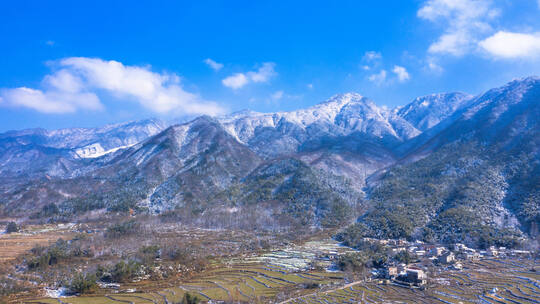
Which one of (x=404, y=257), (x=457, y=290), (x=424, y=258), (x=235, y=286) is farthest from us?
(x=424, y=258)

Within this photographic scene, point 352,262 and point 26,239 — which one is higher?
point 352,262

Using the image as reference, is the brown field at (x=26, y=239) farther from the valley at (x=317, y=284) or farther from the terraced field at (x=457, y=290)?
the terraced field at (x=457, y=290)

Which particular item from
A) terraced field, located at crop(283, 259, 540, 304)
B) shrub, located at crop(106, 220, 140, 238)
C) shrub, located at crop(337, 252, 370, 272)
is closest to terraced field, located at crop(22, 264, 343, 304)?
shrub, located at crop(337, 252, 370, 272)

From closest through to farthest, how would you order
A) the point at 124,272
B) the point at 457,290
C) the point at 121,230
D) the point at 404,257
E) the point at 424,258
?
the point at 457,290, the point at 124,272, the point at 404,257, the point at 424,258, the point at 121,230

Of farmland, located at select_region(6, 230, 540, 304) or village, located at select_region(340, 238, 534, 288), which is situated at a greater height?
village, located at select_region(340, 238, 534, 288)

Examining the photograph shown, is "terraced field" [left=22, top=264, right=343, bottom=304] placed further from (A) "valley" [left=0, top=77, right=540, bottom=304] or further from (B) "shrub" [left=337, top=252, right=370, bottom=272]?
(B) "shrub" [left=337, top=252, right=370, bottom=272]

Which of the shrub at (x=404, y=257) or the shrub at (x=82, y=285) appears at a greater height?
the shrub at (x=404, y=257)

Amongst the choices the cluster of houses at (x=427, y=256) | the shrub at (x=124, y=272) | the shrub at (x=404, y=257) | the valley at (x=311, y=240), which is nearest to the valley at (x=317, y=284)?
the valley at (x=311, y=240)

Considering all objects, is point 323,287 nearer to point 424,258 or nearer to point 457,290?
point 457,290

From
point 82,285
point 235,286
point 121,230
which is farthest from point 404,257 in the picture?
point 121,230

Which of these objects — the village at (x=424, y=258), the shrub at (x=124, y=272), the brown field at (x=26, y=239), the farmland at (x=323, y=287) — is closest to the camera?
the farmland at (x=323, y=287)
